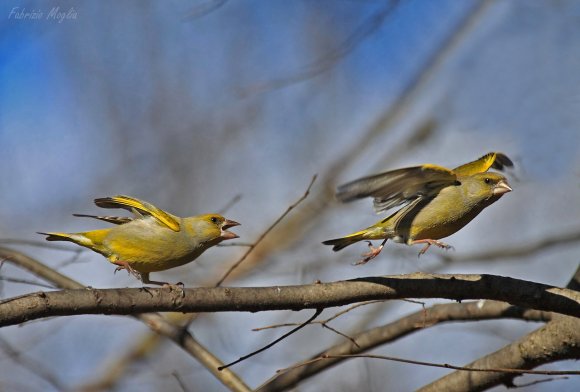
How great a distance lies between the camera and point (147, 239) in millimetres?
4637

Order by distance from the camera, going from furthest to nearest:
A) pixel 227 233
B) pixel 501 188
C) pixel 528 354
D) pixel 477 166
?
pixel 477 166
pixel 227 233
pixel 501 188
pixel 528 354

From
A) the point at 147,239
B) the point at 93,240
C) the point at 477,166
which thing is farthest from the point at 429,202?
the point at 93,240

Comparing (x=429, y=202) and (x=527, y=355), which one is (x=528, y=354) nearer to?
(x=527, y=355)

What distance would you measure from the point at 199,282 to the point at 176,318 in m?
0.87

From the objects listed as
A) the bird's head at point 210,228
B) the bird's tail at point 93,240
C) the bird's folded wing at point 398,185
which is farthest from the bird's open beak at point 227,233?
the bird's folded wing at point 398,185

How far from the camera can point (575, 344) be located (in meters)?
4.09

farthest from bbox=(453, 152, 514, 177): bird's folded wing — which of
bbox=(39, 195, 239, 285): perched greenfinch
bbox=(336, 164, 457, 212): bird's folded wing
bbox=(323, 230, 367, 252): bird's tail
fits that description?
bbox=(39, 195, 239, 285): perched greenfinch

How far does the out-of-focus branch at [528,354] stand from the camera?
412cm

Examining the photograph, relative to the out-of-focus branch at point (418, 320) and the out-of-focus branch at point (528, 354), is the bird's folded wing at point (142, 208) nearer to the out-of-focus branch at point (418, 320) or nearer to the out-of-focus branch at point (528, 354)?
the out-of-focus branch at point (418, 320)

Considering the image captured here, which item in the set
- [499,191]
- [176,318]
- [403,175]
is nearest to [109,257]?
[176,318]

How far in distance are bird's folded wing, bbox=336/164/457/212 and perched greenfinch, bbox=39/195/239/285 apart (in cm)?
119

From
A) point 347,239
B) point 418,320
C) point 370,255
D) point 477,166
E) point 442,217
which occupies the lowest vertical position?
point 418,320

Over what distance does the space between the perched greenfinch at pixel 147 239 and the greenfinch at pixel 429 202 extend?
2.83 feet

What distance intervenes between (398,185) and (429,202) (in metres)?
0.29
